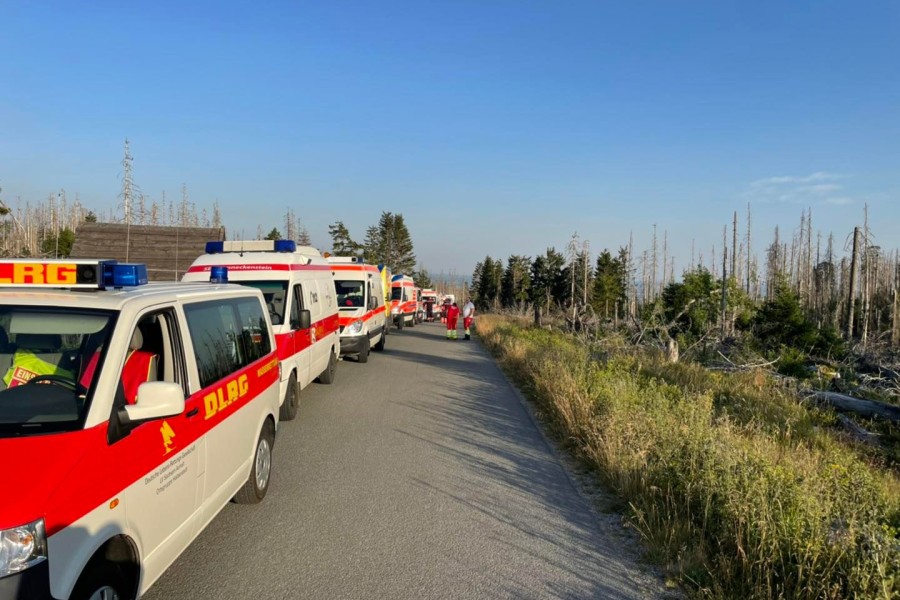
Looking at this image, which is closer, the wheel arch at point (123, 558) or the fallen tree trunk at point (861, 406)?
the wheel arch at point (123, 558)

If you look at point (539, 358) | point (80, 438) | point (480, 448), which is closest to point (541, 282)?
point (539, 358)

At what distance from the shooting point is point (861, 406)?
10273mm

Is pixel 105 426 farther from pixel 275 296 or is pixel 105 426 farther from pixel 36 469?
pixel 275 296

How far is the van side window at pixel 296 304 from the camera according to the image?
344 inches

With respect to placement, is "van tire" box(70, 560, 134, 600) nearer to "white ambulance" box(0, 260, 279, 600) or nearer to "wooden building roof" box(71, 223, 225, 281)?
"white ambulance" box(0, 260, 279, 600)

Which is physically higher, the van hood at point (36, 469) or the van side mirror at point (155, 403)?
the van side mirror at point (155, 403)

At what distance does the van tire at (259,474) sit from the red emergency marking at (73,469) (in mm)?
1884

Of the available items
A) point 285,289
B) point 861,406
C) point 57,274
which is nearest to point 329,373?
point 285,289

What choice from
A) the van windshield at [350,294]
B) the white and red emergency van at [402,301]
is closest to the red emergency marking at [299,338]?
the van windshield at [350,294]

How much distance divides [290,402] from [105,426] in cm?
582

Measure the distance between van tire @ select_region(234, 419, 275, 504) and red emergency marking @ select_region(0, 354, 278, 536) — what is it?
1.88 m

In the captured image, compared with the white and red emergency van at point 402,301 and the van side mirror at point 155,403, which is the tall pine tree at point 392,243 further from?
the van side mirror at point 155,403

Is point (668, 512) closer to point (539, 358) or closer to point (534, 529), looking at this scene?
point (534, 529)

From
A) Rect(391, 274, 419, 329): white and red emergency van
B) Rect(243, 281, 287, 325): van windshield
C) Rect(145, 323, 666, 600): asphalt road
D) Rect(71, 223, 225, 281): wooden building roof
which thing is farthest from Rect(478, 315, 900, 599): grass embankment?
Rect(391, 274, 419, 329): white and red emergency van
